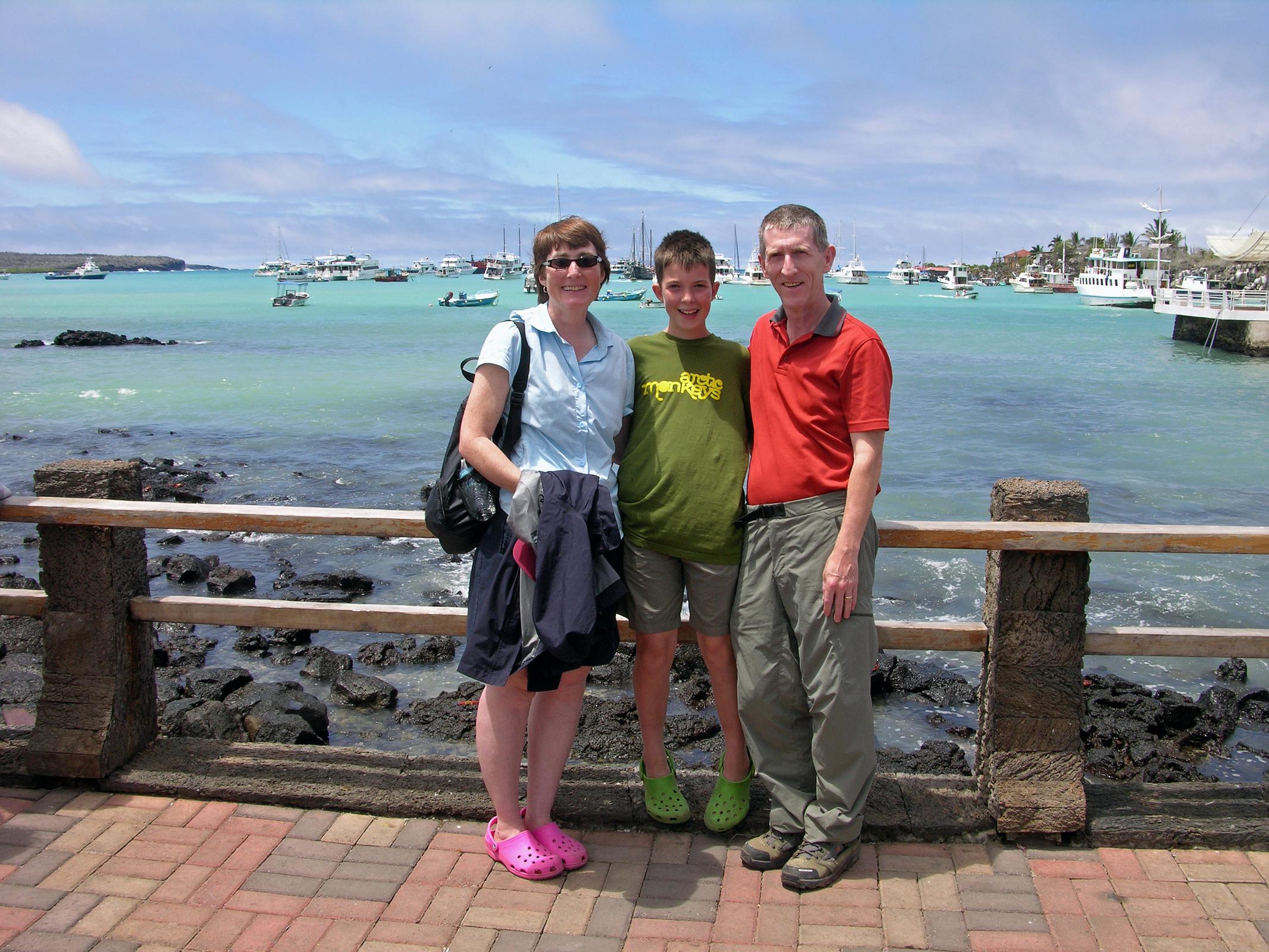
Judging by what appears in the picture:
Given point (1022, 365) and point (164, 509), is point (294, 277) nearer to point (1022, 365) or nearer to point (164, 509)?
point (1022, 365)

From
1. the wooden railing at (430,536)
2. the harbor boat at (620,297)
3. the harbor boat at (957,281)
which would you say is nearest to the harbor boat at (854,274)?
the harbor boat at (957,281)

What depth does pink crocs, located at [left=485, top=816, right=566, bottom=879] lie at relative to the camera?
3.29m

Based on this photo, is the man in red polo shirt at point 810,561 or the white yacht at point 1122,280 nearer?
the man in red polo shirt at point 810,561

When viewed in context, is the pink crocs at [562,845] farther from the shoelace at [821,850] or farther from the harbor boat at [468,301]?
the harbor boat at [468,301]

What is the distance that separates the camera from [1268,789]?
3.72m

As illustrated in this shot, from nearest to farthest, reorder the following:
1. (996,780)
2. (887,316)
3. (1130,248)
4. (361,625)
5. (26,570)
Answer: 1. (996,780)
2. (361,625)
3. (26,570)
4. (887,316)
5. (1130,248)

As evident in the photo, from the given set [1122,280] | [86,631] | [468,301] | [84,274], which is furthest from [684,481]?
[84,274]

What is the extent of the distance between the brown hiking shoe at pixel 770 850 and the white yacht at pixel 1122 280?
3838 inches

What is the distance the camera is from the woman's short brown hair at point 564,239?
3.27 meters

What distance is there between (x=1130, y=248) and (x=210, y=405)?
344 ft

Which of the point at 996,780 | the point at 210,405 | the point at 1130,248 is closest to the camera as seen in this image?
the point at 996,780

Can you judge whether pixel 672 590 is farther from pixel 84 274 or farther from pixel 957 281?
pixel 84 274

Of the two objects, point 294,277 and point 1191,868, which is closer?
point 1191,868

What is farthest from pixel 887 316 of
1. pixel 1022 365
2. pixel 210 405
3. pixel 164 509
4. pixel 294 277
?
pixel 294 277
